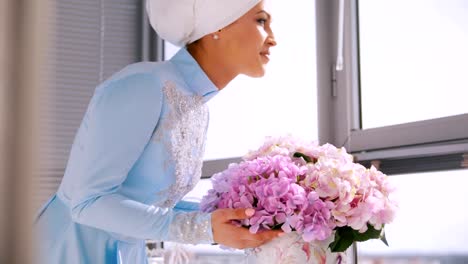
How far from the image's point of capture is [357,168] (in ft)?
4.19

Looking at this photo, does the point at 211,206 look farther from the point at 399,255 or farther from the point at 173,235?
the point at 399,255

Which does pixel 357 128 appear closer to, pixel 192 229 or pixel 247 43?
pixel 247 43

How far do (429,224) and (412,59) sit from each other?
560 mm

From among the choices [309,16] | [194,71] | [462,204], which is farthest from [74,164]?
[309,16]

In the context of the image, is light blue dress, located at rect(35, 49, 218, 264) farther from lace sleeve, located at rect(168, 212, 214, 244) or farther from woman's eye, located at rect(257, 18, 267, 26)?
woman's eye, located at rect(257, 18, 267, 26)

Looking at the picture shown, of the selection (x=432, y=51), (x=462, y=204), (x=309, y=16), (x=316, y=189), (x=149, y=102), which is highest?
(x=309, y=16)

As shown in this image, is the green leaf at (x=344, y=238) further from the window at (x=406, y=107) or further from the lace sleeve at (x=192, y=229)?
the window at (x=406, y=107)

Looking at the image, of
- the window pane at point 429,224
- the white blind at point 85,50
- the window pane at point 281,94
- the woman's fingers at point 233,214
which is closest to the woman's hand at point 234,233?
the woman's fingers at point 233,214

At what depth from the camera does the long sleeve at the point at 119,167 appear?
1279 millimetres

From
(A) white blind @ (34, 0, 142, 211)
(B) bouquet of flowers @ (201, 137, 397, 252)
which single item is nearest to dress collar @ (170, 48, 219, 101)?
(B) bouquet of flowers @ (201, 137, 397, 252)

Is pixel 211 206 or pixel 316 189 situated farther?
pixel 211 206

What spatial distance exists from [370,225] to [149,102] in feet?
1.70

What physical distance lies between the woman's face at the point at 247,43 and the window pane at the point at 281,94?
933 millimetres

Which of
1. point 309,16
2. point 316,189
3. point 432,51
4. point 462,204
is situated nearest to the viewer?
point 316,189
